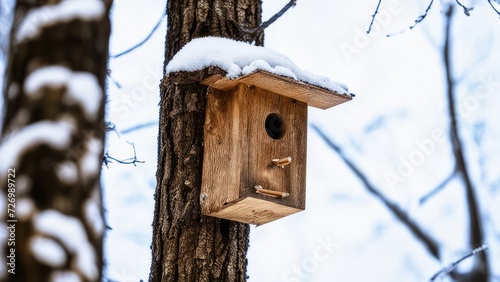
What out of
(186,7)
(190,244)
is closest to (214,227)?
(190,244)

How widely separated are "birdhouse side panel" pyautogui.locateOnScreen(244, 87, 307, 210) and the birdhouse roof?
2.7 inches

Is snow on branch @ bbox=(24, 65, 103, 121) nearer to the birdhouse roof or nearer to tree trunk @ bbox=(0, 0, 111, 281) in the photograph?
tree trunk @ bbox=(0, 0, 111, 281)

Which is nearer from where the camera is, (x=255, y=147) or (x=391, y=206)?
(x=255, y=147)

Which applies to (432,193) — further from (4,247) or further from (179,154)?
(4,247)

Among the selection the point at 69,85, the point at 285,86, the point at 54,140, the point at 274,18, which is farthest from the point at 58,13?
the point at 274,18

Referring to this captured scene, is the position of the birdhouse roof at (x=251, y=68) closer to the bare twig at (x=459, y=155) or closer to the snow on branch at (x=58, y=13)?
the snow on branch at (x=58, y=13)

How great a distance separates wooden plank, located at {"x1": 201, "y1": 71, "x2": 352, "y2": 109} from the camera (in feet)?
14.3

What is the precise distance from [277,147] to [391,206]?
7.07 metres

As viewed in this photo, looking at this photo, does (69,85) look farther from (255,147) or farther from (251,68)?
(255,147)

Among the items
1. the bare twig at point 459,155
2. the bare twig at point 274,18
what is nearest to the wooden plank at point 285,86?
the bare twig at point 274,18

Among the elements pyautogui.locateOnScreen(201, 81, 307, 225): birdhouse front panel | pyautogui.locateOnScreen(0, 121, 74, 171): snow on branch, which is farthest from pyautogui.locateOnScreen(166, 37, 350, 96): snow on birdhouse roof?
pyautogui.locateOnScreen(0, 121, 74, 171): snow on branch

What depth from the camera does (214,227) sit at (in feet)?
14.7

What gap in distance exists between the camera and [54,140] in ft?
7.70

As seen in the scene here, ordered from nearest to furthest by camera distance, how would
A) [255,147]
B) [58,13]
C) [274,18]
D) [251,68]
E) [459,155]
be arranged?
[58,13] < [251,68] < [255,147] < [274,18] < [459,155]
